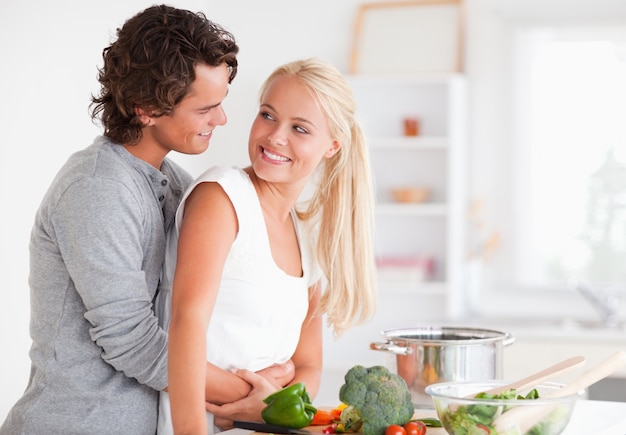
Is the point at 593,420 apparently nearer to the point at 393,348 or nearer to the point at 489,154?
the point at 393,348

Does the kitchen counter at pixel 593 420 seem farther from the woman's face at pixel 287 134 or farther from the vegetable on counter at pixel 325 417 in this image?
the woman's face at pixel 287 134

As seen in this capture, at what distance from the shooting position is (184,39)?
1.93 meters

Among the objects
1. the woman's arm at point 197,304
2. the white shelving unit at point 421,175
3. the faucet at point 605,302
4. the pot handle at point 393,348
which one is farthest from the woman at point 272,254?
the faucet at point 605,302

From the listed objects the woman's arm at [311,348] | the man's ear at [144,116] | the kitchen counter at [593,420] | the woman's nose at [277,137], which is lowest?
the kitchen counter at [593,420]

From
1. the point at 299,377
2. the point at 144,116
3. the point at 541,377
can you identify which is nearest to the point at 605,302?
the point at 299,377

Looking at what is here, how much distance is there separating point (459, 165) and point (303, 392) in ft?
10.4

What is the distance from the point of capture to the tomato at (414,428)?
5.70 ft

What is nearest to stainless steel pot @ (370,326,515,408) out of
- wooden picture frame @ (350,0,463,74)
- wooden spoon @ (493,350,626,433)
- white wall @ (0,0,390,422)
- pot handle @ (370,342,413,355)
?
pot handle @ (370,342,413,355)

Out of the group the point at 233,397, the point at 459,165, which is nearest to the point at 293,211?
the point at 233,397

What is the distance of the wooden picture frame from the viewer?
16.1 feet

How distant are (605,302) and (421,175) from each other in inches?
47.2

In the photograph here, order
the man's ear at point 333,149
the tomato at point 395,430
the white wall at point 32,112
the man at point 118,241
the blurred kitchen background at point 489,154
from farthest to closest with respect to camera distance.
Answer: the blurred kitchen background at point 489,154 → the white wall at point 32,112 → the man's ear at point 333,149 → the man at point 118,241 → the tomato at point 395,430

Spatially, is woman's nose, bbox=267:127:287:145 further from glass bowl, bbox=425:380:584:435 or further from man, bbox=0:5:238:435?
glass bowl, bbox=425:380:584:435

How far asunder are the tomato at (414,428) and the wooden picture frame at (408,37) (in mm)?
3373
